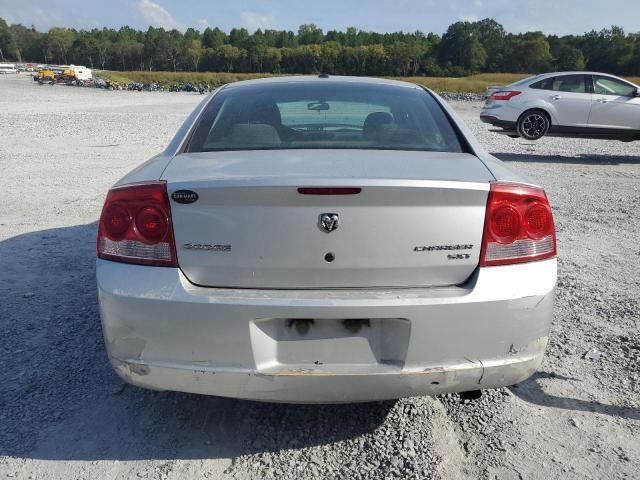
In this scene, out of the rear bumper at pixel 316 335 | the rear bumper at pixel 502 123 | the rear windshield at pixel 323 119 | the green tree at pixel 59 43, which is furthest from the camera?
the green tree at pixel 59 43

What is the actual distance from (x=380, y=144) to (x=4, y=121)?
18.5 metres

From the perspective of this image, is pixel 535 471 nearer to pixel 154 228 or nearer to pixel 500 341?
pixel 500 341

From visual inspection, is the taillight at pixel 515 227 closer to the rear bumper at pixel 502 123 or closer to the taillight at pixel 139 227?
the taillight at pixel 139 227

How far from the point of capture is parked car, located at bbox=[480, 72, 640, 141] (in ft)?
38.9

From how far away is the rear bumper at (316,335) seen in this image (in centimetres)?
202

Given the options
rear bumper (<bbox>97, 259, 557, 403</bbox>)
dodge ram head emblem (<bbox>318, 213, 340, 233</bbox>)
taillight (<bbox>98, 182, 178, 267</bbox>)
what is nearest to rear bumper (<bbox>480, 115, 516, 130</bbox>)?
rear bumper (<bbox>97, 259, 557, 403</bbox>)

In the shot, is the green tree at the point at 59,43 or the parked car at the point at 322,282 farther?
the green tree at the point at 59,43

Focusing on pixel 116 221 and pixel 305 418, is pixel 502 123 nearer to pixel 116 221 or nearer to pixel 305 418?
pixel 305 418

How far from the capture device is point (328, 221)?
6.63ft

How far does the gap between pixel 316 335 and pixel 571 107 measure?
39.1 ft

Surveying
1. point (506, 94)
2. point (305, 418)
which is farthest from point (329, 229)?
point (506, 94)

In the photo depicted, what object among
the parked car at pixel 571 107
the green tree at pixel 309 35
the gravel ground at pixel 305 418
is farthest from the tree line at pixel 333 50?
the gravel ground at pixel 305 418

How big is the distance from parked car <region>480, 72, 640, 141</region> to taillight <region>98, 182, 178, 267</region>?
38.3 feet

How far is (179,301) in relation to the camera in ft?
6.66
